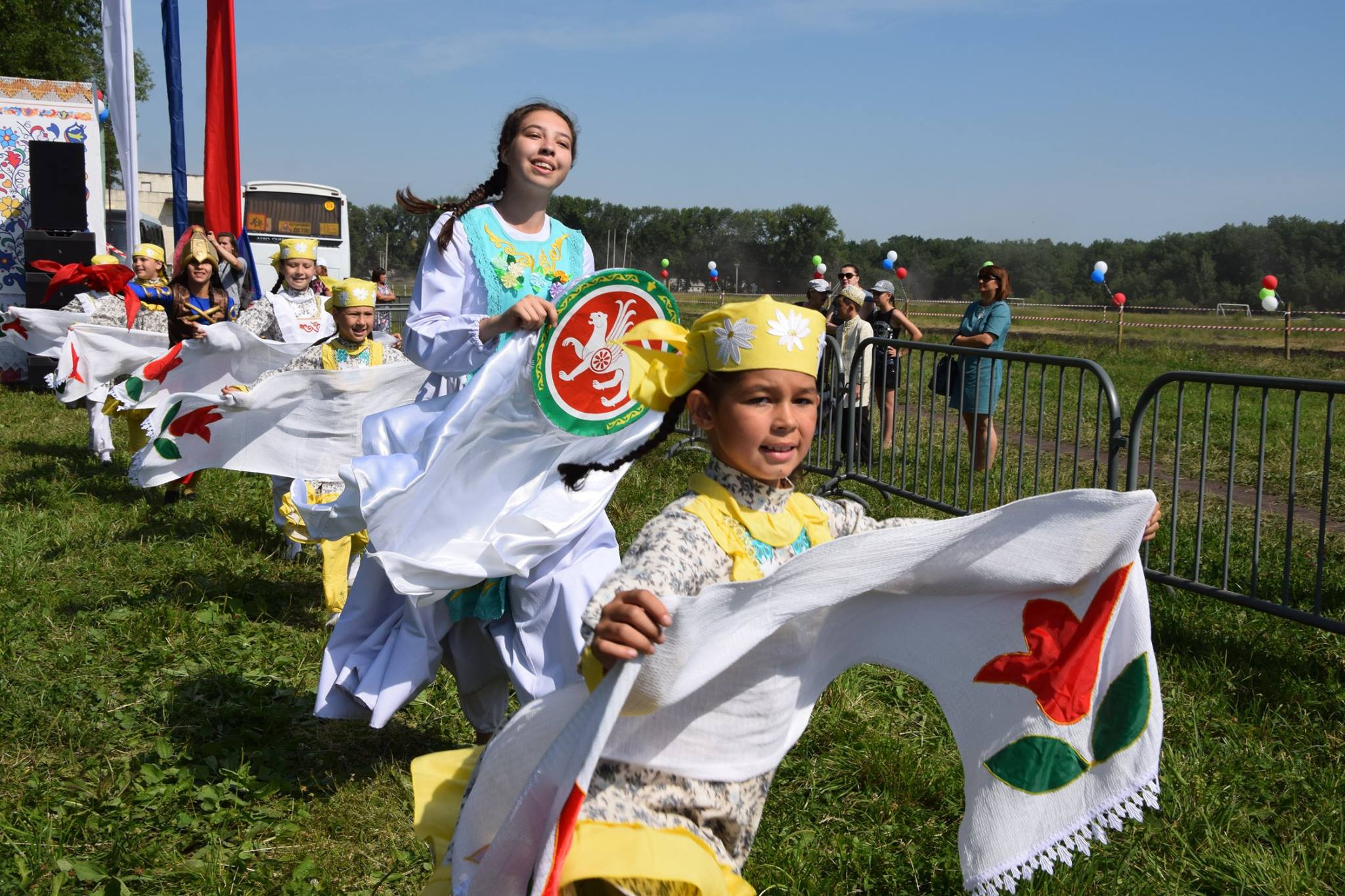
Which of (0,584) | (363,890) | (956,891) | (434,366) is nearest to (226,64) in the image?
(0,584)

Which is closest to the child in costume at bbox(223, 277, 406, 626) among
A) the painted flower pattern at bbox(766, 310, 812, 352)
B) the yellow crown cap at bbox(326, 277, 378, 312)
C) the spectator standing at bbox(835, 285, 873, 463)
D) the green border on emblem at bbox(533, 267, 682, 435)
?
the yellow crown cap at bbox(326, 277, 378, 312)

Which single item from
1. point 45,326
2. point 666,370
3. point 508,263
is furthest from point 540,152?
point 45,326

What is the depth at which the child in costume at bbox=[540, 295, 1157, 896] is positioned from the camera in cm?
194

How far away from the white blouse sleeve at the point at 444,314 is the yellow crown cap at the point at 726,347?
1.38 meters

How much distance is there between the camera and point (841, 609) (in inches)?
88.4

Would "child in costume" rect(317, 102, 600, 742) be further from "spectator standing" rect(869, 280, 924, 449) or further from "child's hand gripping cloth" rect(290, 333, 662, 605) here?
"spectator standing" rect(869, 280, 924, 449)

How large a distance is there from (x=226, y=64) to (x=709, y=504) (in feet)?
35.0

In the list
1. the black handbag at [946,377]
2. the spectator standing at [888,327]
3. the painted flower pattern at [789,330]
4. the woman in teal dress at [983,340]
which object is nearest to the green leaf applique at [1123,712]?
the painted flower pattern at [789,330]

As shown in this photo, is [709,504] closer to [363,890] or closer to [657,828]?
[657,828]

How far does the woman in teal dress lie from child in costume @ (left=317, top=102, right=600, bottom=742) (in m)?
4.77

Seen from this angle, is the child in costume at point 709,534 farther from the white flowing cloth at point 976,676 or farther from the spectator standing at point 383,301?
the spectator standing at point 383,301

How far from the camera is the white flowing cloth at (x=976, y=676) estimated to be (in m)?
2.10

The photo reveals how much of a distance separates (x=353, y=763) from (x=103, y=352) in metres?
7.11

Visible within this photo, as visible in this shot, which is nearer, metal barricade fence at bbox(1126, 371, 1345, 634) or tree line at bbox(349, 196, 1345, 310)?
metal barricade fence at bbox(1126, 371, 1345, 634)
